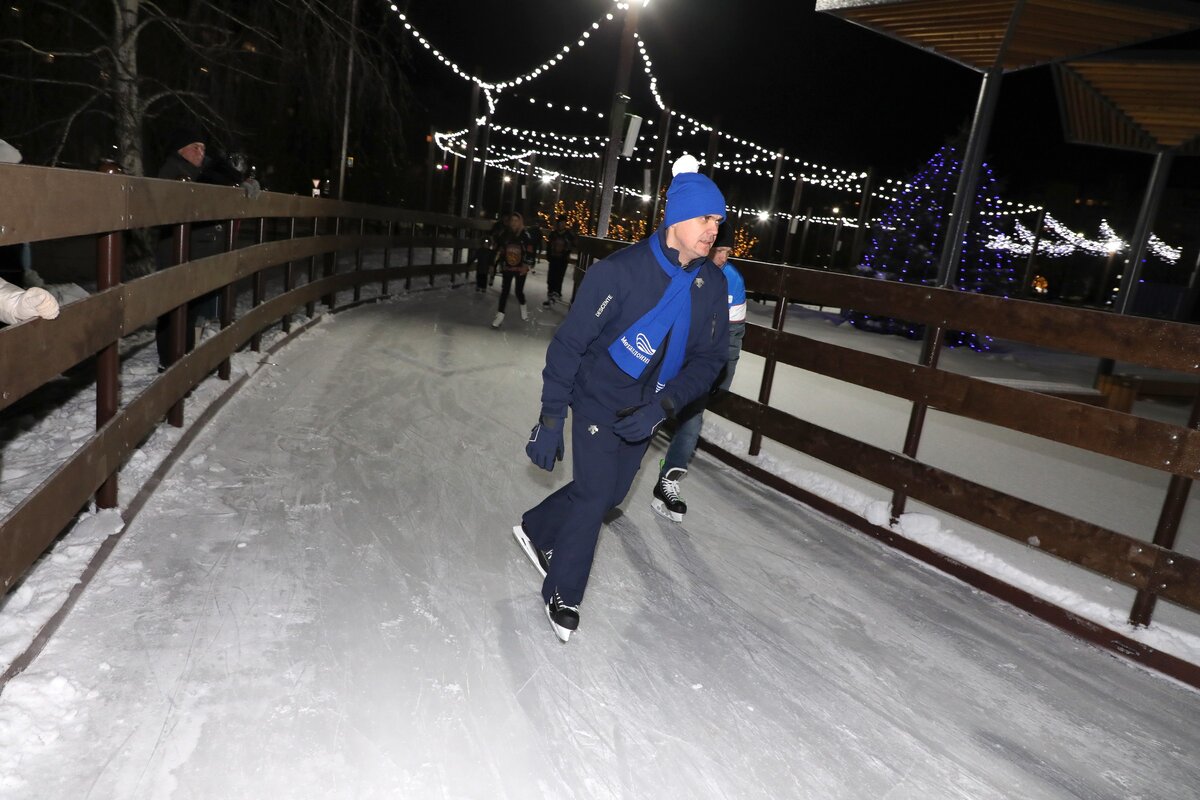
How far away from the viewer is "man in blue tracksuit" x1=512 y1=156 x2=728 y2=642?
2967 millimetres

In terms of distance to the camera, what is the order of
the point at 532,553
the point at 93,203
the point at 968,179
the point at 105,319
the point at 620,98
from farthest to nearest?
the point at 620,98 < the point at 968,179 < the point at 532,553 < the point at 105,319 < the point at 93,203

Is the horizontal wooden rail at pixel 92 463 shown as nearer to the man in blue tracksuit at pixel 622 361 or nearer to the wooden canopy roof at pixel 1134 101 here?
the man in blue tracksuit at pixel 622 361

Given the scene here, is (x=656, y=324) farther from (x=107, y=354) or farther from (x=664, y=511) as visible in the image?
(x=107, y=354)

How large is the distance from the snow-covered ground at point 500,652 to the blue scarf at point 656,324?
1.02 metres

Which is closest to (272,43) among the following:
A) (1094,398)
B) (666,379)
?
(666,379)

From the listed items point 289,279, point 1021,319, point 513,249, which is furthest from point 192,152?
point 513,249

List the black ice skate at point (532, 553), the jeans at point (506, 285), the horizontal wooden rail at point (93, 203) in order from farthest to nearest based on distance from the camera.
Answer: the jeans at point (506, 285)
the black ice skate at point (532, 553)
the horizontal wooden rail at point (93, 203)

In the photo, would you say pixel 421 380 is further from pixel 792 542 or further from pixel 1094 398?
pixel 1094 398

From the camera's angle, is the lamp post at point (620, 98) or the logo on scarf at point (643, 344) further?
the lamp post at point (620, 98)

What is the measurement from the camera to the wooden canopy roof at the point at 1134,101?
7.83 meters

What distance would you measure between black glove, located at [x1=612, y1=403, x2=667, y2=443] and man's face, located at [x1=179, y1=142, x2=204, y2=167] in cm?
459

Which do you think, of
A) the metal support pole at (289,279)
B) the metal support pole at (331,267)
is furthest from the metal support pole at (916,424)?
the metal support pole at (331,267)

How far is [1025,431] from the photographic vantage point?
4.03 metres

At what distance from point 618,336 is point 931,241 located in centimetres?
1712
